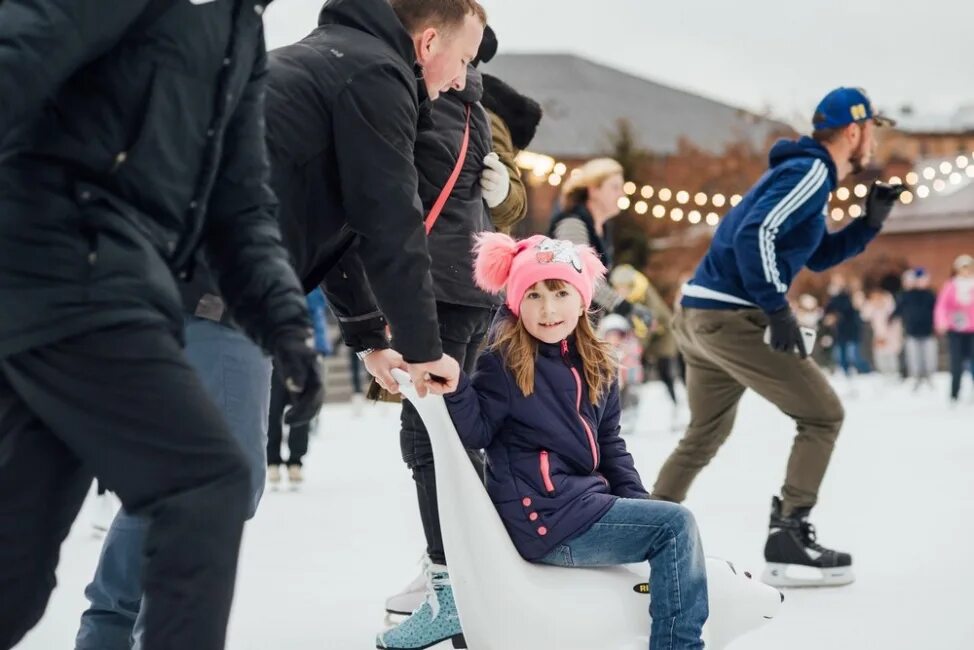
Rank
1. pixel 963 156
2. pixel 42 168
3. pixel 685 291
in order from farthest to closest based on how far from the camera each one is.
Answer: pixel 963 156 → pixel 685 291 → pixel 42 168

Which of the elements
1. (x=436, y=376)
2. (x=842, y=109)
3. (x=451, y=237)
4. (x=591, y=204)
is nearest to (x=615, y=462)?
(x=436, y=376)

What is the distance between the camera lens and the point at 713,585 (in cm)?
291

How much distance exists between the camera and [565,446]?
289cm

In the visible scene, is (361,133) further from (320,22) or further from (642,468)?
(642,468)

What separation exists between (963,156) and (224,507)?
9.84 metres

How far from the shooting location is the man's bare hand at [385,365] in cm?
305

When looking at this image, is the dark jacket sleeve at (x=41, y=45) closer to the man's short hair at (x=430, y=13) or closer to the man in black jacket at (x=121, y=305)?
the man in black jacket at (x=121, y=305)

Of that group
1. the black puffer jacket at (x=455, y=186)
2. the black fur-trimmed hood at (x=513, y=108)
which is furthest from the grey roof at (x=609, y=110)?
the black puffer jacket at (x=455, y=186)

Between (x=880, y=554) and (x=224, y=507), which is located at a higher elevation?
(x=224, y=507)

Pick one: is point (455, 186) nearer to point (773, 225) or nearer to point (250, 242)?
point (773, 225)

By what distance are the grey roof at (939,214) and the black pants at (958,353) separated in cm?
2580

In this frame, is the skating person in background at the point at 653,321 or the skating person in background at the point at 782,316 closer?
the skating person in background at the point at 782,316

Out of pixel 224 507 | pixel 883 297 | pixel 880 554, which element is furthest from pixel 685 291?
pixel 883 297

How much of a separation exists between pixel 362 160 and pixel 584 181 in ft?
11.5
